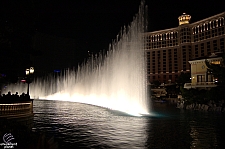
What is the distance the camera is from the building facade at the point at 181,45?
8475 centimetres

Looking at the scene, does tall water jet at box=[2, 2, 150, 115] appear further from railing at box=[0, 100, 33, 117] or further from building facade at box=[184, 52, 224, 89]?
building facade at box=[184, 52, 224, 89]

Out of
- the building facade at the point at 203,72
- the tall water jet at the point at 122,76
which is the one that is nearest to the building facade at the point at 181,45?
the building facade at the point at 203,72

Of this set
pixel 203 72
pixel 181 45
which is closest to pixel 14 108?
pixel 203 72

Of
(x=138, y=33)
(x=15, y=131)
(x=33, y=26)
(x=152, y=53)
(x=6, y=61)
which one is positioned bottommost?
(x=15, y=131)

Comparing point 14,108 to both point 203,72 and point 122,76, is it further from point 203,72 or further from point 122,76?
point 203,72

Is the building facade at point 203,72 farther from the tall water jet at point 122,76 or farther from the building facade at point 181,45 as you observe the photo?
the building facade at point 181,45

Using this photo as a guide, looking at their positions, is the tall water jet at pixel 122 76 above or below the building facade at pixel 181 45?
below

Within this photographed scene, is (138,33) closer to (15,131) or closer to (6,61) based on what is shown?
(6,61)

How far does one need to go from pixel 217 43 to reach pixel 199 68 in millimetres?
45057

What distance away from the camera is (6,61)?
13.2 metres

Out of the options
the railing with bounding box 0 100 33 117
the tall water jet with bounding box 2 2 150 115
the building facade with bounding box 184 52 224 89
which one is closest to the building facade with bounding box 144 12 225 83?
the building facade with bounding box 184 52 224 89

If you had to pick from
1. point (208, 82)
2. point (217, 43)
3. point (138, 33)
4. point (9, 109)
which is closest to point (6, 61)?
point (9, 109)

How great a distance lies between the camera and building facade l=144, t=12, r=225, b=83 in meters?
84.8

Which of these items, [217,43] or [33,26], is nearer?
[33,26]
